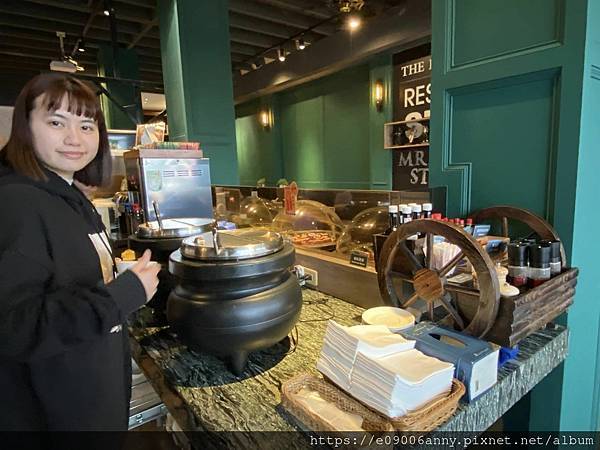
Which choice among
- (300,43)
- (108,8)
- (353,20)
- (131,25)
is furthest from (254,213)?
(131,25)

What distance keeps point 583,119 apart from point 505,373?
33.0 inches

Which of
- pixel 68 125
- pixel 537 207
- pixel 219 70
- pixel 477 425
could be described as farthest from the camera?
pixel 219 70

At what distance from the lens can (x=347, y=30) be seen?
207 inches

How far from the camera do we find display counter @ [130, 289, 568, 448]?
31.8 inches

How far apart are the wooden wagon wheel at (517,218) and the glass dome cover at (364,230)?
0.35 m

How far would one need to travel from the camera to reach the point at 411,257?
1.08m

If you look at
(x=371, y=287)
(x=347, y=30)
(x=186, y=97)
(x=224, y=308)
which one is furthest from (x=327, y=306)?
(x=347, y=30)

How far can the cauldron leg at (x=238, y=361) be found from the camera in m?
0.98

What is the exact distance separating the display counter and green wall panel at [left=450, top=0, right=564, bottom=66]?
0.97 meters

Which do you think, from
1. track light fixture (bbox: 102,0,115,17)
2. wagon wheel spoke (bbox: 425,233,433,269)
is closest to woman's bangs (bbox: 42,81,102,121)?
wagon wheel spoke (bbox: 425,233,433,269)

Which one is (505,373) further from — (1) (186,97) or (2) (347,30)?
(2) (347,30)

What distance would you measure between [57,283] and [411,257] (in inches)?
36.2

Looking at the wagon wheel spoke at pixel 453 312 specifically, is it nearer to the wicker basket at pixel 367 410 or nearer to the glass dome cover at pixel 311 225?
the wicker basket at pixel 367 410

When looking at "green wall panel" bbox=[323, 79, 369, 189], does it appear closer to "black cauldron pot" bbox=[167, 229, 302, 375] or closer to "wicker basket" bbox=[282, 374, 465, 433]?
"black cauldron pot" bbox=[167, 229, 302, 375]
